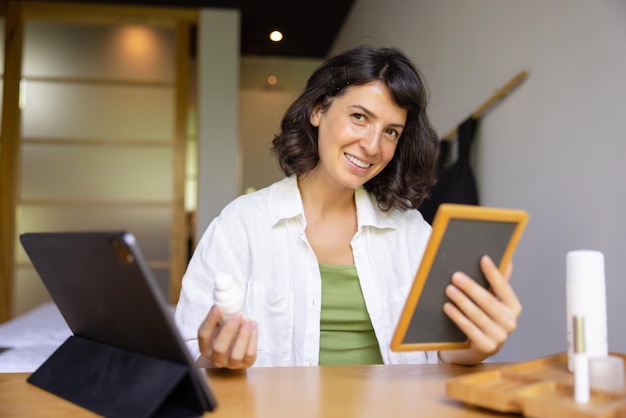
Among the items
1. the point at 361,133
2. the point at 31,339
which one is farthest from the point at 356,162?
the point at 31,339

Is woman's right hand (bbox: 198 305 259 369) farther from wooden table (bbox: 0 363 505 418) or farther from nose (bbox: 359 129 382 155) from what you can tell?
nose (bbox: 359 129 382 155)

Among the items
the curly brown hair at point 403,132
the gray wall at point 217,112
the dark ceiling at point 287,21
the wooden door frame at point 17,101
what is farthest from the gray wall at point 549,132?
the wooden door frame at point 17,101

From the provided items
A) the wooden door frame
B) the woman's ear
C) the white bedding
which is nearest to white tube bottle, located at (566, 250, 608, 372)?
the woman's ear

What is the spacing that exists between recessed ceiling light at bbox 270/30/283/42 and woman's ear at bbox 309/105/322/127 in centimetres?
310

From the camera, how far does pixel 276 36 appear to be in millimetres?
4434

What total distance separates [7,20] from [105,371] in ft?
12.4

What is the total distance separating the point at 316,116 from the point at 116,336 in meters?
0.79

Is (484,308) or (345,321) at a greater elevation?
(484,308)

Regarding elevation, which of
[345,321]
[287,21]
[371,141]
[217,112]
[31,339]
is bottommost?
[31,339]

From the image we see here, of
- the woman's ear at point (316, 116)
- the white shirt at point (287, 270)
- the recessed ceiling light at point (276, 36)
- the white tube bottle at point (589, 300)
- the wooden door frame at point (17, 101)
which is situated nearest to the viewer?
the white tube bottle at point (589, 300)

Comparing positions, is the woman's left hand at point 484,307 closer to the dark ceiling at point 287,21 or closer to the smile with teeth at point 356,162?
the smile with teeth at point 356,162

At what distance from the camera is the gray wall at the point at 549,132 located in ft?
4.10

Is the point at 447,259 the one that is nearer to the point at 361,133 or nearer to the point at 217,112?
the point at 361,133

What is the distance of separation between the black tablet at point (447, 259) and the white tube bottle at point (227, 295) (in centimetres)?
17
